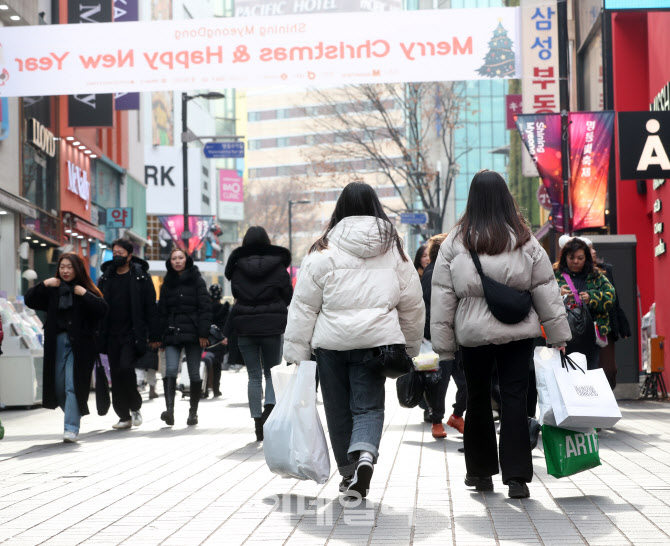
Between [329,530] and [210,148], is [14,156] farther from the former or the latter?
[329,530]

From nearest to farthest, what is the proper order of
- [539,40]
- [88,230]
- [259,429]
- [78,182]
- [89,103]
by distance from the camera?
[259,429] < [539,40] < [89,103] < [78,182] < [88,230]

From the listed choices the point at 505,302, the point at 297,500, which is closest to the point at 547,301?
the point at 505,302

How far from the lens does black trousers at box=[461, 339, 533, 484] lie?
674cm

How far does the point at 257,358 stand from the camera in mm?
11102

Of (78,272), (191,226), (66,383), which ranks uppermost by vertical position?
Answer: (191,226)

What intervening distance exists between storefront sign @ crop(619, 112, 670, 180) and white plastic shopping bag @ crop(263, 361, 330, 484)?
8.50 metres

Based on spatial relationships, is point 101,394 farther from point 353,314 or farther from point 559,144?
point 559,144

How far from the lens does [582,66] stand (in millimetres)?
26453

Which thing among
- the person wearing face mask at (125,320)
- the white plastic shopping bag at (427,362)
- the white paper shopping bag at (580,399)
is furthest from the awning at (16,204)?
the white paper shopping bag at (580,399)

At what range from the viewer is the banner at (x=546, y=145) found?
1745cm

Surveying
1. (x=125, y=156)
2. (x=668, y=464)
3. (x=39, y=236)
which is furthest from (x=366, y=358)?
(x=125, y=156)

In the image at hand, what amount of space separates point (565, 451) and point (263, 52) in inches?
401

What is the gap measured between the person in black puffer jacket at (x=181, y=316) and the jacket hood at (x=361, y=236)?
5727 millimetres

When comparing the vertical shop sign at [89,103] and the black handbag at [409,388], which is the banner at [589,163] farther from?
the vertical shop sign at [89,103]
